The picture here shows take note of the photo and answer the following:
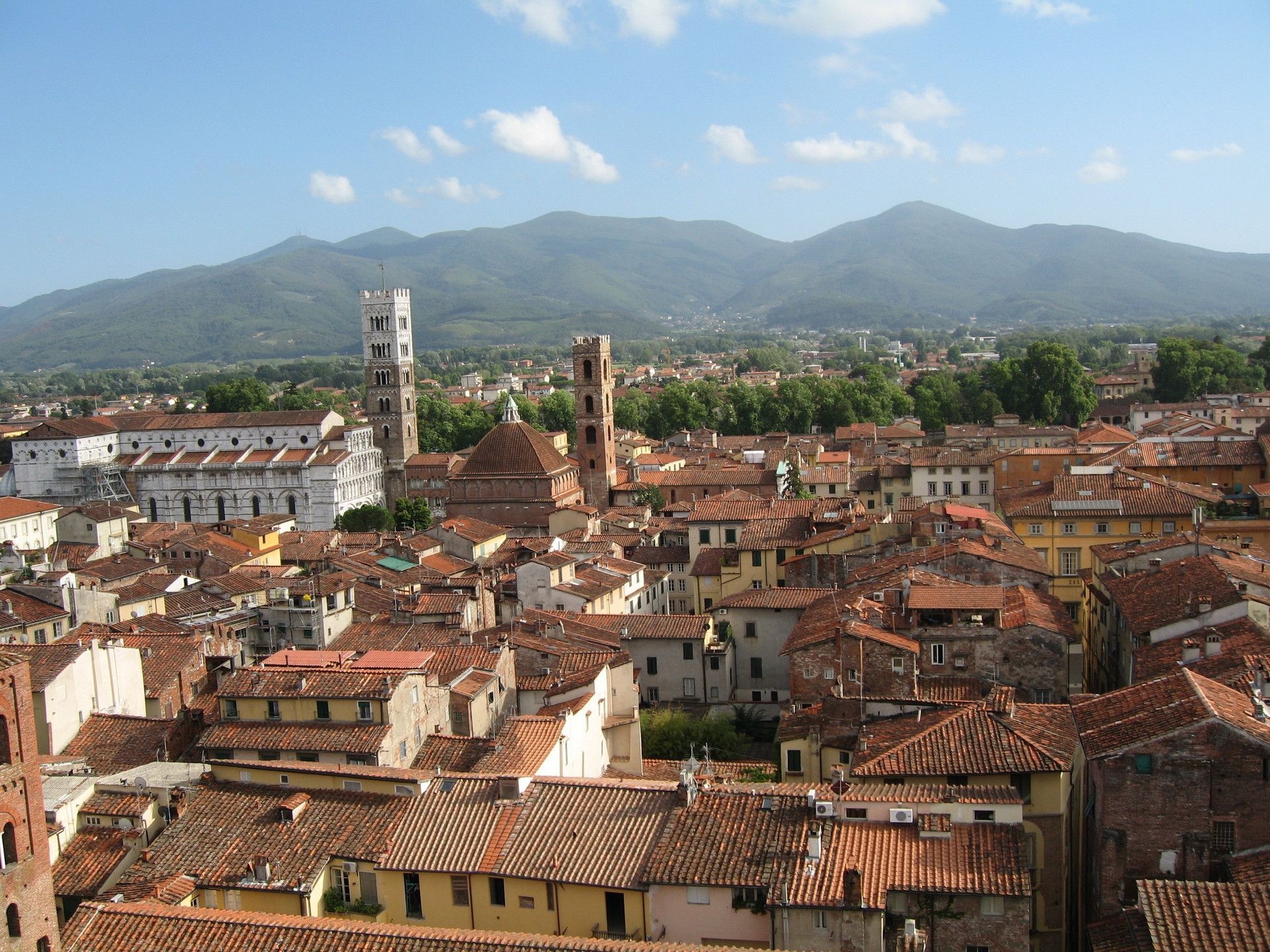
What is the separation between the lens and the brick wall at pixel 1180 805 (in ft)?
47.5

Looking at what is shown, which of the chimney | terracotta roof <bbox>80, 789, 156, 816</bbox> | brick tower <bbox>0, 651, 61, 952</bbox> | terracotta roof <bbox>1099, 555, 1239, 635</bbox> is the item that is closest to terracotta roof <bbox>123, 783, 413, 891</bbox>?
terracotta roof <bbox>80, 789, 156, 816</bbox>

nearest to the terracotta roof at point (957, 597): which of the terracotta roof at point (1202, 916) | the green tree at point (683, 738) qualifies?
the green tree at point (683, 738)

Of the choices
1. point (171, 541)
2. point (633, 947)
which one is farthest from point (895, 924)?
point (171, 541)

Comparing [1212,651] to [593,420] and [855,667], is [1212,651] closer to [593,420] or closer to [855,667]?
[855,667]

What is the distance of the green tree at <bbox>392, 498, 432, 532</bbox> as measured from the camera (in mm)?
63469

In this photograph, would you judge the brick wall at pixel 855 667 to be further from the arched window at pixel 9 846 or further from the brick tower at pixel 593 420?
the brick tower at pixel 593 420

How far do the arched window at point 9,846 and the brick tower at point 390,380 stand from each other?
7099cm

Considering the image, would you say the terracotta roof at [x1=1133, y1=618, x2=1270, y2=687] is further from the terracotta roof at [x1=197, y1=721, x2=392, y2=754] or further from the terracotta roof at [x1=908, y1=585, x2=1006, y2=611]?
the terracotta roof at [x1=197, y1=721, x2=392, y2=754]

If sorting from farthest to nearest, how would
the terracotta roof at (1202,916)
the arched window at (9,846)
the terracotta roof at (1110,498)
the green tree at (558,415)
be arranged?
the green tree at (558,415) < the terracotta roof at (1110,498) < the arched window at (9,846) < the terracotta roof at (1202,916)

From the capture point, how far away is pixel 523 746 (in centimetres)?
1914

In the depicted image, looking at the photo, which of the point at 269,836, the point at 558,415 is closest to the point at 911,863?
the point at 269,836

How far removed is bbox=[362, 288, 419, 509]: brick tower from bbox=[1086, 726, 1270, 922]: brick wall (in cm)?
7316

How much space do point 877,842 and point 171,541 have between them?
40.6m

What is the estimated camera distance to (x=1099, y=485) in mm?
37219
